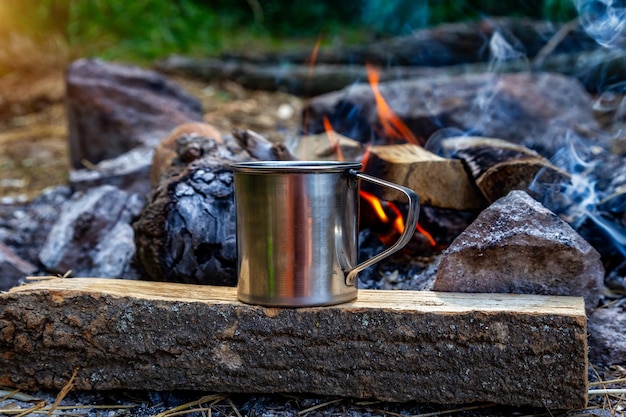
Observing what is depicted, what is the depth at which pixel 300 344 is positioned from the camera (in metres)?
1.88

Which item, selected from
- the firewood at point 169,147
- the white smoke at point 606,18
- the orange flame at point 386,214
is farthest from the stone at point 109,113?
the white smoke at point 606,18

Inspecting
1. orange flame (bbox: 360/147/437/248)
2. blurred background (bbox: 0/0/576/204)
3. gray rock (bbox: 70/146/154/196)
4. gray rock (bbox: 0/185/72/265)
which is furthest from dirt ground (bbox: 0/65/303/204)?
orange flame (bbox: 360/147/437/248)

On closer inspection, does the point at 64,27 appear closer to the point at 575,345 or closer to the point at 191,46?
the point at 191,46

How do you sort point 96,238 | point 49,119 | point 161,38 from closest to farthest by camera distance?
point 96,238 → point 49,119 → point 161,38

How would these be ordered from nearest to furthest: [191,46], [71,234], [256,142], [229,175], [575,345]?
1. [575,345]
2. [229,175]
3. [256,142]
4. [71,234]
5. [191,46]

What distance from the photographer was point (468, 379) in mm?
1809

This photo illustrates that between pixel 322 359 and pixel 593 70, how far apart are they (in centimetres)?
490

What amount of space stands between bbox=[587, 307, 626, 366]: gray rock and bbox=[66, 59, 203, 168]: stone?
329cm

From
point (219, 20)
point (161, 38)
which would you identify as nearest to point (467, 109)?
point (161, 38)

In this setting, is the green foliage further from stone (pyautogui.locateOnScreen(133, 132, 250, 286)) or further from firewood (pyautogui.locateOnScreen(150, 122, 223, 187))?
stone (pyautogui.locateOnScreen(133, 132, 250, 286))

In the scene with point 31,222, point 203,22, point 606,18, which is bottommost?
point 31,222

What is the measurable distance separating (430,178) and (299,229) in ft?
2.78

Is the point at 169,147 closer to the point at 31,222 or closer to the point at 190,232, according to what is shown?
the point at 190,232

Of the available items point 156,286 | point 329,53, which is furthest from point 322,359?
point 329,53
